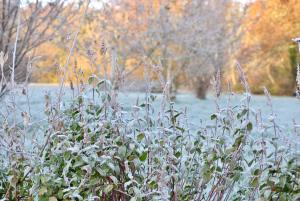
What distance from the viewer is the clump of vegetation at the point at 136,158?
1.19 metres

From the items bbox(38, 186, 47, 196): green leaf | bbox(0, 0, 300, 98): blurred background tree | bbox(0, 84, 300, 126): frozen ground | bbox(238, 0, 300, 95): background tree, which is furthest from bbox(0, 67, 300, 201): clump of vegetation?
bbox(238, 0, 300, 95): background tree

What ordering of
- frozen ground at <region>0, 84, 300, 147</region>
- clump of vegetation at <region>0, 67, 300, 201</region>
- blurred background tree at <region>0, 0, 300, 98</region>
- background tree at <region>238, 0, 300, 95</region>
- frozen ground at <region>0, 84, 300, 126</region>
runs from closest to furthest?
clump of vegetation at <region>0, 67, 300, 201</region> → frozen ground at <region>0, 84, 300, 147</region> → frozen ground at <region>0, 84, 300, 126</region> → blurred background tree at <region>0, 0, 300, 98</region> → background tree at <region>238, 0, 300, 95</region>

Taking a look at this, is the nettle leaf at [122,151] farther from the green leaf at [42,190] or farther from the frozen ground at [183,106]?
the frozen ground at [183,106]

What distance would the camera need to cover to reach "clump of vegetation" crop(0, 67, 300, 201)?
119 centimetres

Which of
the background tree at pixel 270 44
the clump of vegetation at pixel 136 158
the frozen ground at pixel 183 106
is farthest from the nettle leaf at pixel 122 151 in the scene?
the background tree at pixel 270 44

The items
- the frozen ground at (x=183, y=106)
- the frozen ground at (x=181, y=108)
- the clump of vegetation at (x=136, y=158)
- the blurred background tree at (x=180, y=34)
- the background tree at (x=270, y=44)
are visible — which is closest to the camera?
the clump of vegetation at (x=136, y=158)

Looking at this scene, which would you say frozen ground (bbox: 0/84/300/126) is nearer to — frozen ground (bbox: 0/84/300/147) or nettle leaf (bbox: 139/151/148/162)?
frozen ground (bbox: 0/84/300/147)

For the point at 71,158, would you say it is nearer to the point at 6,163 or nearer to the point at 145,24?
the point at 6,163

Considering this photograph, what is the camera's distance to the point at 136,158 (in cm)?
127

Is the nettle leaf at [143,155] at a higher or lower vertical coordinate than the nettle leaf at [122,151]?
lower

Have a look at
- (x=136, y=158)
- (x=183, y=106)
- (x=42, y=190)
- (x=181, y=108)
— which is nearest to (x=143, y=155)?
(x=136, y=158)

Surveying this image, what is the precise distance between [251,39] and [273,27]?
0.62m

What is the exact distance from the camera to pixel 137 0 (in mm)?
8750

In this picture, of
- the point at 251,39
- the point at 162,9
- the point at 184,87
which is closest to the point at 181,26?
the point at 162,9
